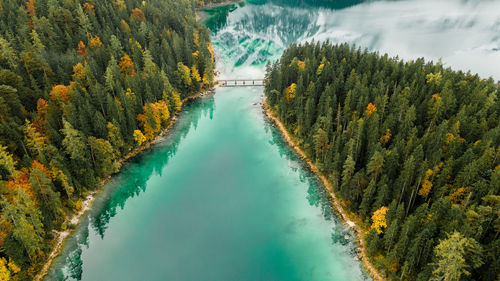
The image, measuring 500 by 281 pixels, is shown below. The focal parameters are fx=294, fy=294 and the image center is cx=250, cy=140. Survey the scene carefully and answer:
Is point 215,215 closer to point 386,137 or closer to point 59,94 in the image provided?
point 386,137

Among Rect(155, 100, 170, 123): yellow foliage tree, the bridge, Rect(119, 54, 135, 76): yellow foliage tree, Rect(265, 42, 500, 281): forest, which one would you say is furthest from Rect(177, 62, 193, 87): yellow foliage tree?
Rect(265, 42, 500, 281): forest

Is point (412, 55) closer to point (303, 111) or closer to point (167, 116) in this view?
point (303, 111)

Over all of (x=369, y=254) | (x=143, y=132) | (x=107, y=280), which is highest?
(x=143, y=132)

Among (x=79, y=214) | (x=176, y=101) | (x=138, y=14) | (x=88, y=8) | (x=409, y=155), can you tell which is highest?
(x=88, y=8)

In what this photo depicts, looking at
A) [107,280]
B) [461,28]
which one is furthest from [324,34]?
[107,280]

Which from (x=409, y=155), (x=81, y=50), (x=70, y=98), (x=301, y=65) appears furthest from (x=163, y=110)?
(x=409, y=155)

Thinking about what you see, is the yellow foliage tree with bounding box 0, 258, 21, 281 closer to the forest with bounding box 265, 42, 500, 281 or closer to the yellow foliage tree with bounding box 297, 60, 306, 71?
the forest with bounding box 265, 42, 500, 281
